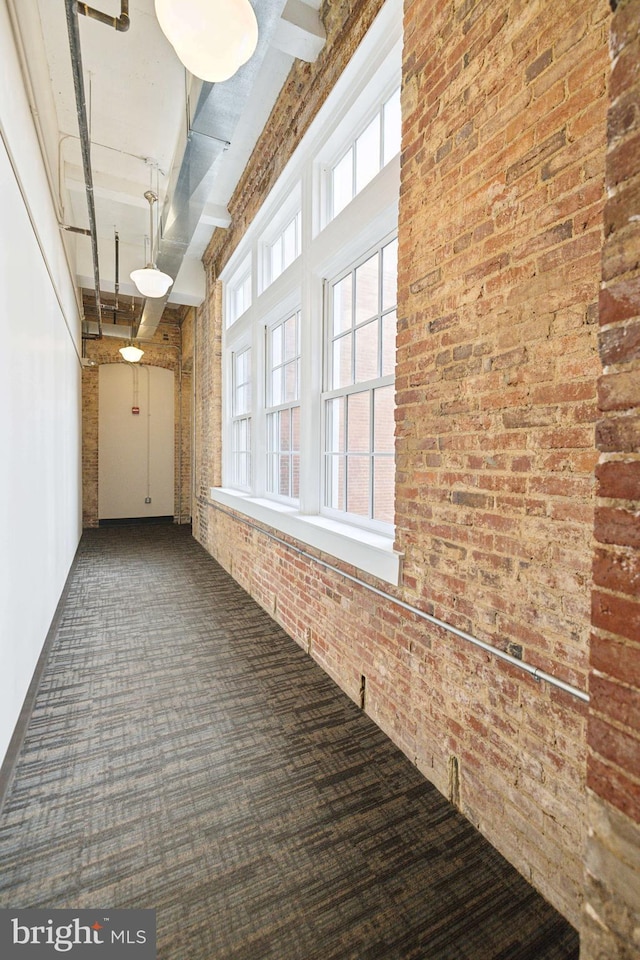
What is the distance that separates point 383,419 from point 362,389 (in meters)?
0.27

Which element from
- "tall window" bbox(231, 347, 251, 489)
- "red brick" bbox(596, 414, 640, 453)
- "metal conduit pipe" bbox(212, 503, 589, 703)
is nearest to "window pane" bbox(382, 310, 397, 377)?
"metal conduit pipe" bbox(212, 503, 589, 703)

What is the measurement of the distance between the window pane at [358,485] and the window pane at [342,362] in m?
0.55

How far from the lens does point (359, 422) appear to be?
276 cm

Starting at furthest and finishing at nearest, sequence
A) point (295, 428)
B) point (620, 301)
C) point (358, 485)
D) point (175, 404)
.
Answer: point (175, 404), point (295, 428), point (358, 485), point (620, 301)

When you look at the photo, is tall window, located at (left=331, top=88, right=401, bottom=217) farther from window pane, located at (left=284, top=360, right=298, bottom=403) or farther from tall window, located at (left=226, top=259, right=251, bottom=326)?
tall window, located at (left=226, top=259, right=251, bottom=326)

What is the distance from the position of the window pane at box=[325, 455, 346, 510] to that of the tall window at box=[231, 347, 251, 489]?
6.80ft

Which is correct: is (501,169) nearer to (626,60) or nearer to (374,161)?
(626,60)

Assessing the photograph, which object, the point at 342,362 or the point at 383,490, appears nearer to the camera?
the point at 383,490

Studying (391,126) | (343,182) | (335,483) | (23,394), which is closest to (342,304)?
(343,182)

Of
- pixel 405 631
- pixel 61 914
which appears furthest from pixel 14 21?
pixel 61 914

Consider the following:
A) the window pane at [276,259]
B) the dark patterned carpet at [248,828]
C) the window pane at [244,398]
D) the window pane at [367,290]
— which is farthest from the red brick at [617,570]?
the window pane at [244,398]

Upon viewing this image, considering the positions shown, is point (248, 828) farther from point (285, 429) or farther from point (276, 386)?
point (276, 386)

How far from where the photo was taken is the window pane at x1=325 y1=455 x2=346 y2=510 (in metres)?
3.00

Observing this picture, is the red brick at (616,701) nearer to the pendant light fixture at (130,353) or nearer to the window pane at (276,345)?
the window pane at (276,345)
